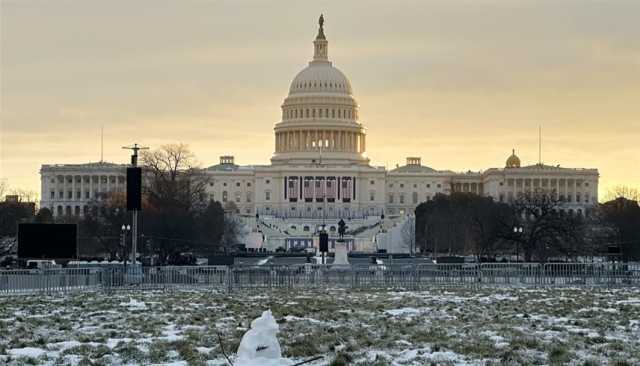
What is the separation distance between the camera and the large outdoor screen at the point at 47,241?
40750 millimetres

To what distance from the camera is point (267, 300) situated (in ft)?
110

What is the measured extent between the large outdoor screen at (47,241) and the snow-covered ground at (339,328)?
16.5 feet

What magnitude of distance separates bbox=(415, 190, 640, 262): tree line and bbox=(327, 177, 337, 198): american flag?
6064 cm

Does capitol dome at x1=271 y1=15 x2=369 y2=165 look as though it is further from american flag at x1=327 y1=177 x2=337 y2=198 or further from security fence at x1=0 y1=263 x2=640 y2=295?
security fence at x1=0 y1=263 x2=640 y2=295

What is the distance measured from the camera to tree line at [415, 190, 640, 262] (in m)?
79.2

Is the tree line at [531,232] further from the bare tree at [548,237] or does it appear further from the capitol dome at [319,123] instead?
the capitol dome at [319,123]

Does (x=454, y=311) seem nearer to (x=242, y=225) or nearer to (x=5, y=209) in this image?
(x=5, y=209)

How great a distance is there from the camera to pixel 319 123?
189 metres

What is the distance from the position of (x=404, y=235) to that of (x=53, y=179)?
70818 mm

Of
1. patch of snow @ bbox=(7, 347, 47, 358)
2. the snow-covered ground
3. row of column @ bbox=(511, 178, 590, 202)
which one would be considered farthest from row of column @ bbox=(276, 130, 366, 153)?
patch of snow @ bbox=(7, 347, 47, 358)

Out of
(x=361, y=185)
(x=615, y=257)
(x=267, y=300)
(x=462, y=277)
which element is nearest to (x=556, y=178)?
(x=361, y=185)

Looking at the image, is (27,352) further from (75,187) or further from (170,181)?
(75,187)

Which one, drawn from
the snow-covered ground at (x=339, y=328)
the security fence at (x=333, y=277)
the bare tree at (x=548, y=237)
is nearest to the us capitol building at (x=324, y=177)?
the bare tree at (x=548, y=237)

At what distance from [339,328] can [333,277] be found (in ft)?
72.9
